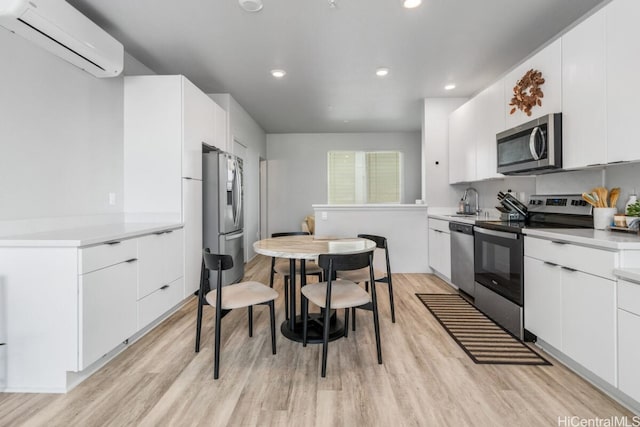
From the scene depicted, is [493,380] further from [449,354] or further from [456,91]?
[456,91]

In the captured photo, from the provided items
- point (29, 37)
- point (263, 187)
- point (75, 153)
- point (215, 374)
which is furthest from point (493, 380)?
point (263, 187)

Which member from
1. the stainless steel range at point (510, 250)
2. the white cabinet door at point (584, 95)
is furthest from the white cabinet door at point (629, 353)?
the white cabinet door at point (584, 95)

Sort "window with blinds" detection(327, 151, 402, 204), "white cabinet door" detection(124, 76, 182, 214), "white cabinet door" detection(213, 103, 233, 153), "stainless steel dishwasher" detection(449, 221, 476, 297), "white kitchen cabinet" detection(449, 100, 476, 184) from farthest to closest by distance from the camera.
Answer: "window with blinds" detection(327, 151, 402, 204), "white cabinet door" detection(213, 103, 233, 153), "white kitchen cabinet" detection(449, 100, 476, 184), "stainless steel dishwasher" detection(449, 221, 476, 297), "white cabinet door" detection(124, 76, 182, 214)

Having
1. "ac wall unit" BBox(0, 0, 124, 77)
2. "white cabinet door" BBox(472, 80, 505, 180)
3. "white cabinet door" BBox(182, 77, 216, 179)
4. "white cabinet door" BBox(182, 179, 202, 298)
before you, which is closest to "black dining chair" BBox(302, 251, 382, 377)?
"white cabinet door" BBox(182, 179, 202, 298)

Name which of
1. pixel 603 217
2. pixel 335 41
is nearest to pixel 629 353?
pixel 603 217

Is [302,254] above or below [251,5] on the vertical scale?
below

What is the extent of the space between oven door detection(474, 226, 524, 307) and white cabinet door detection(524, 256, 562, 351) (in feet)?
0.23

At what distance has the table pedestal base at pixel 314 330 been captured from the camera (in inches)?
93.1

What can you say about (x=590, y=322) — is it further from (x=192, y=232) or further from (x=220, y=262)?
(x=192, y=232)

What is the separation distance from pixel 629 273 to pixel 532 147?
4.41 feet

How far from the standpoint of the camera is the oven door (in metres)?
2.39

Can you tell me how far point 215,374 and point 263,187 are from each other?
547 centimetres

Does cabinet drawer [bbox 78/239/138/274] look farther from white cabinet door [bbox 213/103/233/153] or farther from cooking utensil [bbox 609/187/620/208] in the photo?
cooking utensil [bbox 609/187/620/208]

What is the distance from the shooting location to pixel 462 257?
340cm
